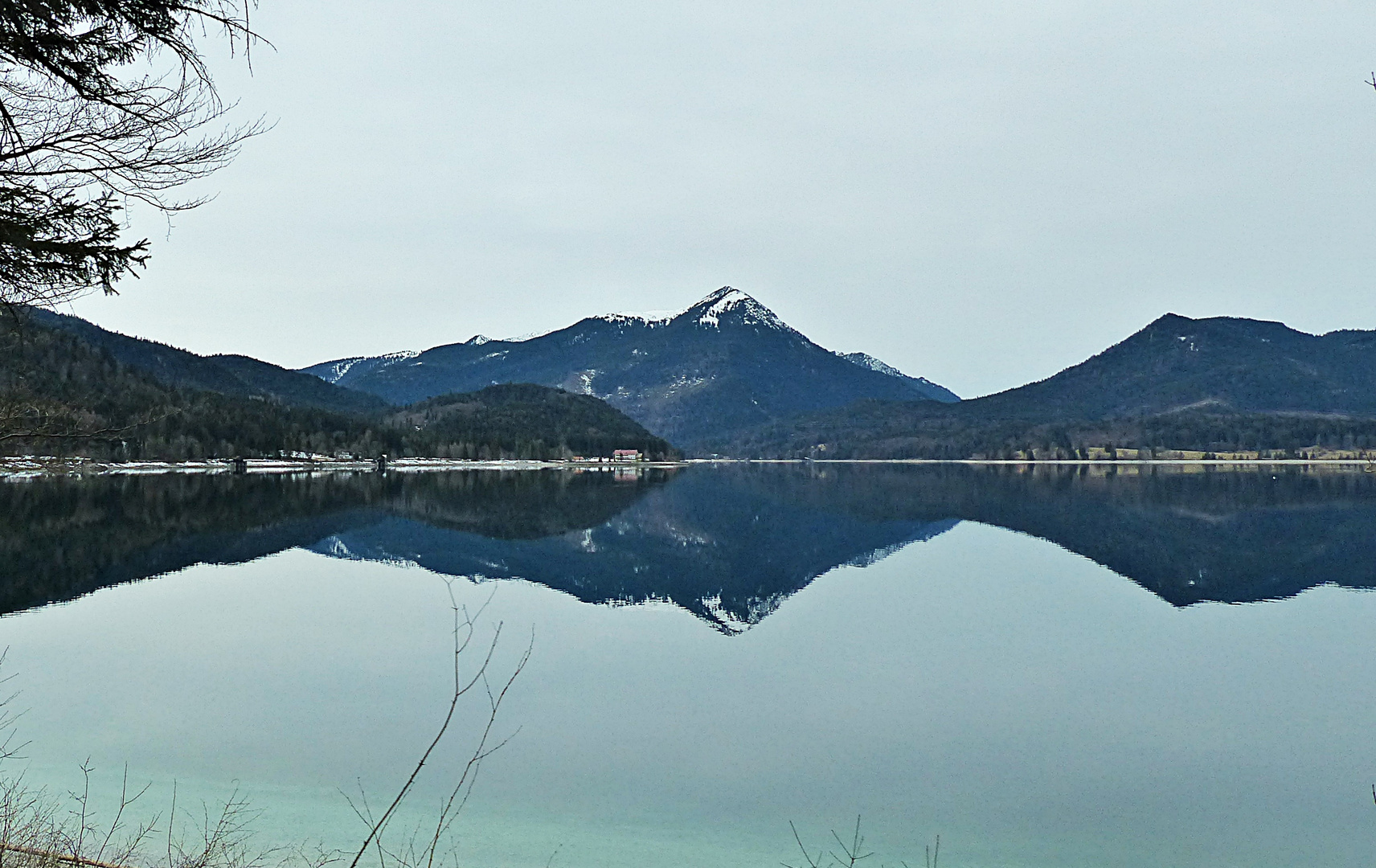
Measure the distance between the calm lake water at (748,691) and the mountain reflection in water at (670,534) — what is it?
1.09ft

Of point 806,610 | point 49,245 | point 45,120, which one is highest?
point 45,120

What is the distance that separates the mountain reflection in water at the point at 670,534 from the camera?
2427 centimetres

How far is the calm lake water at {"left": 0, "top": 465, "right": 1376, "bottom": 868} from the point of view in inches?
338

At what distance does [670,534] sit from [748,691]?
84.1 ft

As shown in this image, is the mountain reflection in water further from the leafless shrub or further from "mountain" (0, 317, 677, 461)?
"mountain" (0, 317, 677, 461)

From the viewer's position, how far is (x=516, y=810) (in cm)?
891

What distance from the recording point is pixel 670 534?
38.9m

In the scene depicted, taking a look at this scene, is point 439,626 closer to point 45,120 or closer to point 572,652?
point 572,652

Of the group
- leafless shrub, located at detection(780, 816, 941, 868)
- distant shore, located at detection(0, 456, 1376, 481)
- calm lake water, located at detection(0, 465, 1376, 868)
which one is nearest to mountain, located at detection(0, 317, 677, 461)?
distant shore, located at detection(0, 456, 1376, 481)

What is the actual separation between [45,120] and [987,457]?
188314 millimetres

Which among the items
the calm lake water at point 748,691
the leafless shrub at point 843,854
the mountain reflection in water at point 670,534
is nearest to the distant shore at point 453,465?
the mountain reflection in water at point 670,534

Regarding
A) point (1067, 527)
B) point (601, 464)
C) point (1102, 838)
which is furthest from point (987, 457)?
point (1102, 838)

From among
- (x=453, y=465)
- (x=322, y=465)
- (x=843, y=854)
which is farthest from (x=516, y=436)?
(x=843, y=854)

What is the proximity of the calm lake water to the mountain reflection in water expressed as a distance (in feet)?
1.09
